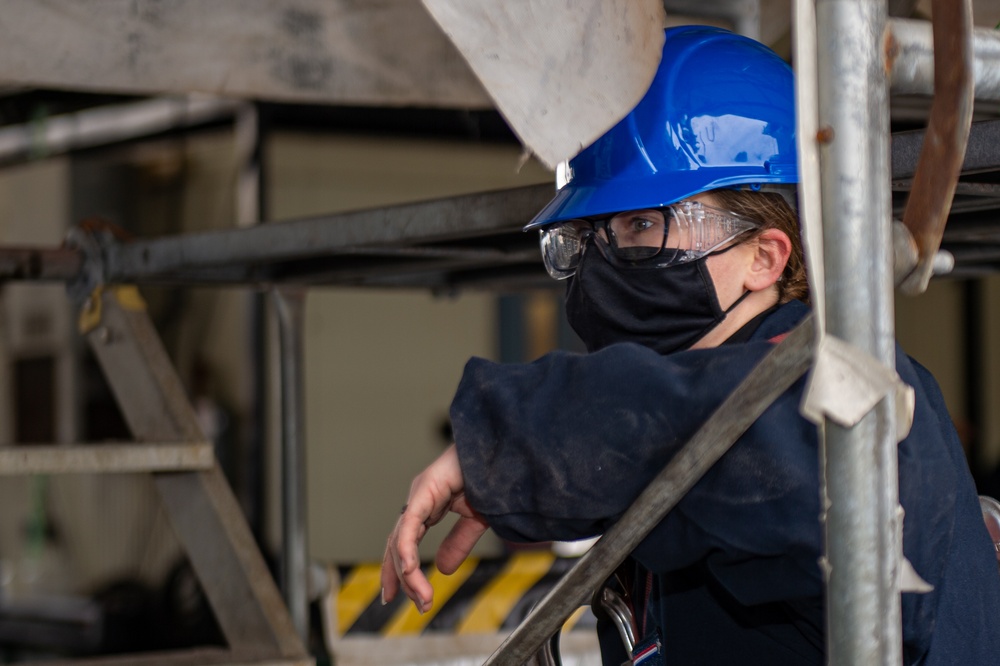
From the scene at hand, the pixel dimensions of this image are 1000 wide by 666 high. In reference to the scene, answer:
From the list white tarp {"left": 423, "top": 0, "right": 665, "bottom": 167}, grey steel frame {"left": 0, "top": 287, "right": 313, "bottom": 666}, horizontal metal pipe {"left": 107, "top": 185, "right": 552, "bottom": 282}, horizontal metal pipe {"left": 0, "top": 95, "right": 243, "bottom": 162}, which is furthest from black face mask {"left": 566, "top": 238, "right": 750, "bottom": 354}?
horizontal metal pipe {"left": 0, "top": 95, "right": 243, "bottom": 162}

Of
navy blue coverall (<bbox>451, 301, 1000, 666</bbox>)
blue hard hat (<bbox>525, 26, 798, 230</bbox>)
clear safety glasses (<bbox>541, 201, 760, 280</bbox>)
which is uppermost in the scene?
blue hard hat (<bbox>525, 26, 798, 230</bbox>)

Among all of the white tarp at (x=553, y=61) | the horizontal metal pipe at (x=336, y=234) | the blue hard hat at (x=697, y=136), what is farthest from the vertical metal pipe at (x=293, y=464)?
the white tarp at (x=553, y=61)

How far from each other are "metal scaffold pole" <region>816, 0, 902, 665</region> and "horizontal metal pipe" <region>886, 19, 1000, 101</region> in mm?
32

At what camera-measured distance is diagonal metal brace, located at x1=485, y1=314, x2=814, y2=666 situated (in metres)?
1.26

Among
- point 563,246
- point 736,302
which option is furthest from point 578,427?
point 563,246

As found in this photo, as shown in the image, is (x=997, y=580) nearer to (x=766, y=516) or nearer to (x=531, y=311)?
(x=766, y=516)

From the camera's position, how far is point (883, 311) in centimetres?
120

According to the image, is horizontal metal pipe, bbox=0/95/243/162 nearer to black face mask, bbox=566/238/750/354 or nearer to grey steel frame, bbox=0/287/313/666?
grey steel frame, bbox=0/287/313/666

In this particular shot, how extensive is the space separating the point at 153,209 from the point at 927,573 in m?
7.51

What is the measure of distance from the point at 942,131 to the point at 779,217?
0.48 metres

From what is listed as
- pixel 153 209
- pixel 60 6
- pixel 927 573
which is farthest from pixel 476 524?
pixel 153 209

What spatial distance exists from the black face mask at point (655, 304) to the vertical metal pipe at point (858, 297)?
1.43 ft

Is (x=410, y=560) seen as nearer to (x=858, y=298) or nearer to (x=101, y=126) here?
(x=858, y=298)

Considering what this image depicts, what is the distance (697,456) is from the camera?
1.31 meters
